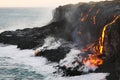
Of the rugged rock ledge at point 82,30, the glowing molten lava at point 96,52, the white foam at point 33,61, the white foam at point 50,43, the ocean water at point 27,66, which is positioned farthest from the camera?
the white foam at point 50,43

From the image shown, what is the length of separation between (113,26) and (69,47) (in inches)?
456

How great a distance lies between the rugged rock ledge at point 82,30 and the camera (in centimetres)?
3977

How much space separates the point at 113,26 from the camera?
40.2m

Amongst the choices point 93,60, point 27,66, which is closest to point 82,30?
point 27,66

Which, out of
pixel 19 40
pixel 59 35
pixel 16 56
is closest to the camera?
pixel 16 56

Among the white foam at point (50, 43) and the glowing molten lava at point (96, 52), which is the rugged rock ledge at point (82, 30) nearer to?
the white foam at point (50, 43)

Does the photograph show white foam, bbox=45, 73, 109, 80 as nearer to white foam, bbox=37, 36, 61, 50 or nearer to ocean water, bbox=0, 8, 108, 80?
ocean water, bbox=0, 8, 108, 80

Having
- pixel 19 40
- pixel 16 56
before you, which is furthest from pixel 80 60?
pixel 19 40

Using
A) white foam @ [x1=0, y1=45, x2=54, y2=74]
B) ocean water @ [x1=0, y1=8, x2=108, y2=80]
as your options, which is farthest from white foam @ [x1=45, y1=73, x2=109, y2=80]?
white foam @ [x1=0, y1=45, x2=54, y2=74]

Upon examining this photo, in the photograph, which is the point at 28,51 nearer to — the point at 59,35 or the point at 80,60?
the point at 59,35

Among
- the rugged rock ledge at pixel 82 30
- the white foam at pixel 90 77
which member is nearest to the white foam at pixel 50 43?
the rugged rock ledge at pixel 82 30

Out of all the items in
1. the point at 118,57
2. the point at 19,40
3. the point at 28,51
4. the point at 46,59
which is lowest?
the point at 118,57

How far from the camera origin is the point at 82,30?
5325 centimetres

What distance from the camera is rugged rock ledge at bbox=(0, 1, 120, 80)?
3977cm
